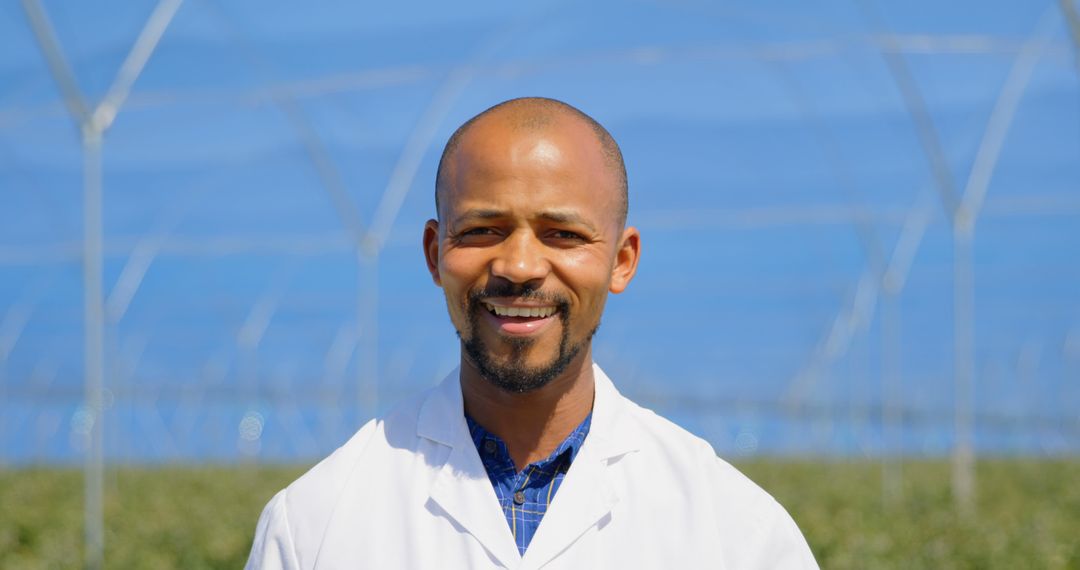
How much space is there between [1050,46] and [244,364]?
17.7 metres

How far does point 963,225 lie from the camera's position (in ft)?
43.4

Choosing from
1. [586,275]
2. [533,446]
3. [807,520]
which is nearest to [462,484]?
[533,446]

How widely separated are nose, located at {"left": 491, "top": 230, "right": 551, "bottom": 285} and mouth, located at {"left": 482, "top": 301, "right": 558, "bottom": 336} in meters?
0.04

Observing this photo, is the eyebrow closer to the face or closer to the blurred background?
the face

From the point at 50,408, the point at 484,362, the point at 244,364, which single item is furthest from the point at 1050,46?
the point at 50,408

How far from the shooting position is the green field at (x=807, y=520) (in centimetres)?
902

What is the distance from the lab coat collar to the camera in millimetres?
2283

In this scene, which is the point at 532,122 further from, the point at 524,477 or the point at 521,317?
the point at 524,477

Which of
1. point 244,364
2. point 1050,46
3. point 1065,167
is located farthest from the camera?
point 244,364

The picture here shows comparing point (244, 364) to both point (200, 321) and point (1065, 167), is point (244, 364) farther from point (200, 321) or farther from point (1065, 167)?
point (1065, 167)

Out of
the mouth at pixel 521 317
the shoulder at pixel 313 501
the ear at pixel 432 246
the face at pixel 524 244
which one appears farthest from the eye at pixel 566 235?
the shoulder at pixel 313 501

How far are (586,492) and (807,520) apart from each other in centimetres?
856

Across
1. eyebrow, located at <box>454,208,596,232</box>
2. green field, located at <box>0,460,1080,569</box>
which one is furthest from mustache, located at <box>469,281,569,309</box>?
green field, located at <box>0,460,1080,569</box>

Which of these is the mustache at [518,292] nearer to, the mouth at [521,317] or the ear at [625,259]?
the mouth at [521,317]
